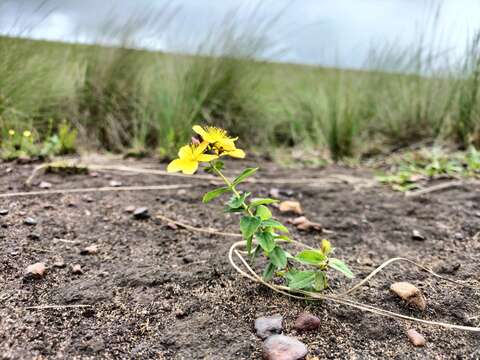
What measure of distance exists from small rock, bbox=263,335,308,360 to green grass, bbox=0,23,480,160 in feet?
6.90

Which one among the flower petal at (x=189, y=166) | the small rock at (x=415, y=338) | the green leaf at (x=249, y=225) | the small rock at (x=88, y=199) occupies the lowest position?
the small rock at (x=415, y=338)

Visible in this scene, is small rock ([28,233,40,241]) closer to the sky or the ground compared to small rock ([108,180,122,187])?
closer to the ground

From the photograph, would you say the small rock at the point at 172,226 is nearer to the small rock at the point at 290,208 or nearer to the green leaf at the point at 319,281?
the small rock at the point at 290,208

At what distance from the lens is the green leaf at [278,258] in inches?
40.8

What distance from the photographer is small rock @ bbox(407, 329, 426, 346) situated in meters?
0.98

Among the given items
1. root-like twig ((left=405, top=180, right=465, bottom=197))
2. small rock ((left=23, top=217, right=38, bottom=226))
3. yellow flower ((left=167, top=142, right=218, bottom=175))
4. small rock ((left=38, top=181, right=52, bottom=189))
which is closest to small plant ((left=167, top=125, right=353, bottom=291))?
yellow flower ((left=167, top=142, right=218, bottom=175))

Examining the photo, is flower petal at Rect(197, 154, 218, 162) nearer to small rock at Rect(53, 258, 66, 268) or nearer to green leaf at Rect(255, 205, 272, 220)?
green leaf at Rect(255, 205, 272, 220)

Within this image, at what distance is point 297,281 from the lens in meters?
1.07

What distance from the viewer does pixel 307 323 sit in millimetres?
1002

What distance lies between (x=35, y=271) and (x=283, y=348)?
2.23ft

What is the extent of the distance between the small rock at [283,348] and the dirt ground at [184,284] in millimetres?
29

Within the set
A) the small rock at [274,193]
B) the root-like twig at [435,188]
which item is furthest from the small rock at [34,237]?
→ the root-like twig at [435,188]

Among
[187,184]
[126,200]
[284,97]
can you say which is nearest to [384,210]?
[187,184]

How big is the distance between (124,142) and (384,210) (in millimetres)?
2470
